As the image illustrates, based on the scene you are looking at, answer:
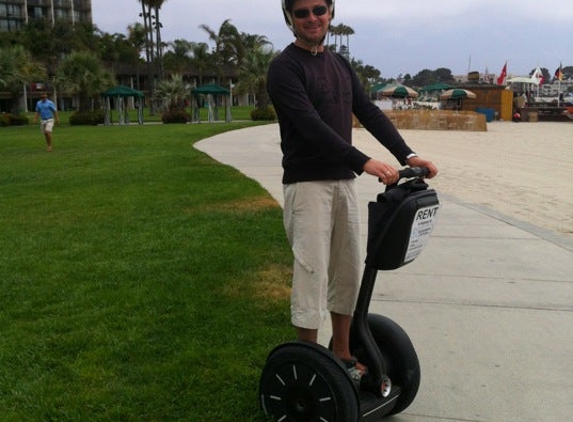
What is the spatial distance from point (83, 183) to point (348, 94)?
953cm

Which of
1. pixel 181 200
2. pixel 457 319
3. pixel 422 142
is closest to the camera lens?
pixel 457 319

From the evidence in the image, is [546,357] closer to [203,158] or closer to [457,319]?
[457,319]

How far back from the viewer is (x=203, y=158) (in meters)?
15.7

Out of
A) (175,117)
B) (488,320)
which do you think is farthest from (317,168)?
(175,117)

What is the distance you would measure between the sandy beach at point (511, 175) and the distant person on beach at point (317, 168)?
5.23 metres

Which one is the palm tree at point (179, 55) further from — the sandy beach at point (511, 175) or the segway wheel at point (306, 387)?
the segway wheel at point (306, 387)

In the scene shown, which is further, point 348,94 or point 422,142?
point 422,142

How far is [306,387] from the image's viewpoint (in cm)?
279

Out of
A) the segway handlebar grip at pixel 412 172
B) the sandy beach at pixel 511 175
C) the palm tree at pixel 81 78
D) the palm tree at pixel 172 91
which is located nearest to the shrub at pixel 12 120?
the palm tree at pixel 81 78

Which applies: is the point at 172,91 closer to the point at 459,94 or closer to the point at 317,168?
the point at 459,94

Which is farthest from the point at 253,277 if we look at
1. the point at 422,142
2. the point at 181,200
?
the point at 422,142

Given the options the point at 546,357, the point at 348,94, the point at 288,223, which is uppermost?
the point at 348,94

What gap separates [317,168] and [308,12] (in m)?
0.67

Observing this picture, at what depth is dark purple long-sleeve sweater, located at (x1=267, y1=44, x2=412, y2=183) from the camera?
8.89 feet
